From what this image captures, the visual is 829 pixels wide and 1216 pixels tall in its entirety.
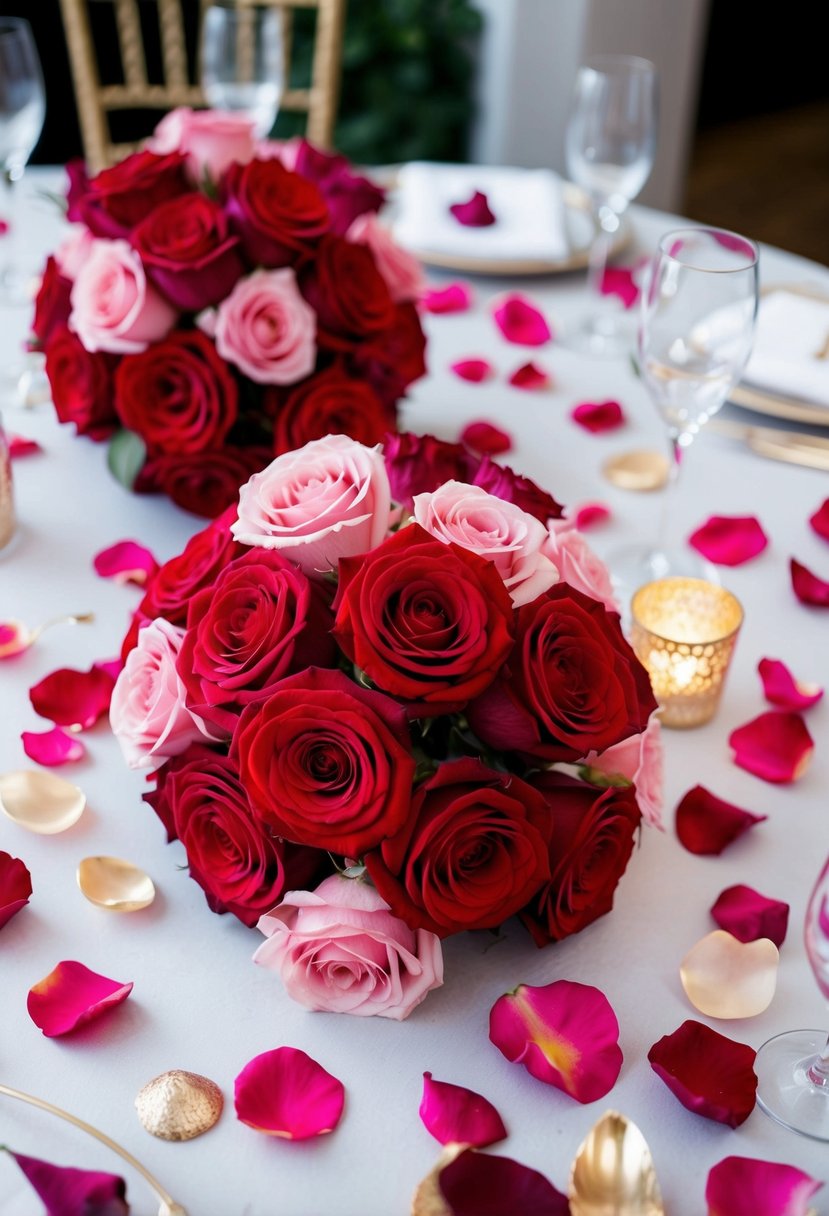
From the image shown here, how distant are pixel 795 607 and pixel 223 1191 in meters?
0.68

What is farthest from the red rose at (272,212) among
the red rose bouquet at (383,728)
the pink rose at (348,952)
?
the pink rose at (348,952)

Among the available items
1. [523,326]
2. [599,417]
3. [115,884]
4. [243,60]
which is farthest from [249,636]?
[243,60]

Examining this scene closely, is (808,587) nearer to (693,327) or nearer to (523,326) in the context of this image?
(693,327)

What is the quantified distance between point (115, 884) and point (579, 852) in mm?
285

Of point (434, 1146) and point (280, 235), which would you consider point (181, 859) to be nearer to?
point (434, 1146)

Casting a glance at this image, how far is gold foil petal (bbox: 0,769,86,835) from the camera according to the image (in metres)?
0.83

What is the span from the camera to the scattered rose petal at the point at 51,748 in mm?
887

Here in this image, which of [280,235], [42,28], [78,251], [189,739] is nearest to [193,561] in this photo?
[189,739]

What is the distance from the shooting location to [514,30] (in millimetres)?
3234

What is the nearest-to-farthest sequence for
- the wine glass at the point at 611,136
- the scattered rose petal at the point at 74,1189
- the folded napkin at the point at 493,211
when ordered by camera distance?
the scattered rose petal at the point at 74,1189
the wine glass at the point at 611,136
the folded napkin at the point at 493,211

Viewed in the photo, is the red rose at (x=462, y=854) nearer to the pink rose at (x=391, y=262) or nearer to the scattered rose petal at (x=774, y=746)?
the scattered rose petal at (x=774, y=746)

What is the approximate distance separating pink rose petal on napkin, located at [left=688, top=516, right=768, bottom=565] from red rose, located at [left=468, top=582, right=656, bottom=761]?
0.45 meters

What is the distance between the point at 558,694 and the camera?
2.27ft

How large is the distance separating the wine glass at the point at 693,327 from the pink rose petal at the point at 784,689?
0.12 m
